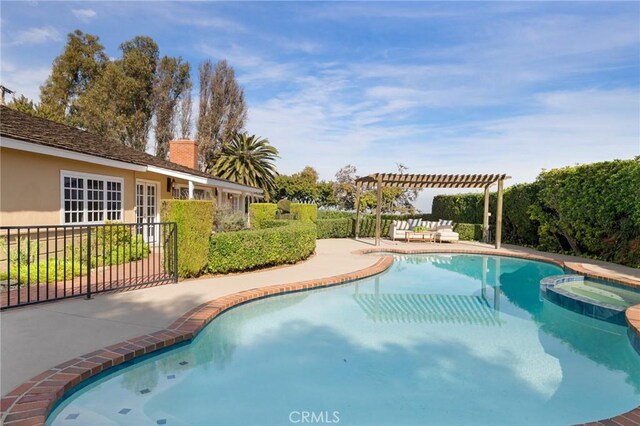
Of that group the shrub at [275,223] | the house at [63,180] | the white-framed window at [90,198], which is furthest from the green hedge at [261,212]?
the white-framed window at [90,198]

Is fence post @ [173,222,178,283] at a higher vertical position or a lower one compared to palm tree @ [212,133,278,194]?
lower

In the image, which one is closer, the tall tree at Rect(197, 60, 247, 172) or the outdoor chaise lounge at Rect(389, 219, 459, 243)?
the outdoor chaise lounge at Rect(389, 219, 459, 243)

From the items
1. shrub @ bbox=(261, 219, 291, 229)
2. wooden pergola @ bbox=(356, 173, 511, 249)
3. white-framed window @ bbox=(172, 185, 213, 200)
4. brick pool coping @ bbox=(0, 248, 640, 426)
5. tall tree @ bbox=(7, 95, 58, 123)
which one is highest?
tall tree @ bbox=(7, 95, 58, 123)

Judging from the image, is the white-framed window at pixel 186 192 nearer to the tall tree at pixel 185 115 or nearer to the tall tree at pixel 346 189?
the tall tree at pixel 185 115

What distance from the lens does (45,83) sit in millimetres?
32531

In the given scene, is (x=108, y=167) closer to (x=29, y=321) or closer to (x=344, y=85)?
(x=29, y=321)

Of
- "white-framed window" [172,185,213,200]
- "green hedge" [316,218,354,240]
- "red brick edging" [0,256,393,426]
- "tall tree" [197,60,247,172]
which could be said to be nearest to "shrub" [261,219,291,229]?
"white-framed window" [172,185,213,200]

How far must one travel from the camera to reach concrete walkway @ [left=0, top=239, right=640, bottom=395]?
389 centimetres

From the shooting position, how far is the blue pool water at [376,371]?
3.58 meters

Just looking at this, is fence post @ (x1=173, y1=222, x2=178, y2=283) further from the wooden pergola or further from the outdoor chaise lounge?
the outdoor chaise lounge

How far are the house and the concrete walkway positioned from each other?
3.93m

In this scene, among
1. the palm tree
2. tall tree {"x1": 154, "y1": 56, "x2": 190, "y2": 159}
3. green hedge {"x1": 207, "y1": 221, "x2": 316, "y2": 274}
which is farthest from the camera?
tall tree {"x1": 154, "y1": 56, "x2": 190, "y2": 159}

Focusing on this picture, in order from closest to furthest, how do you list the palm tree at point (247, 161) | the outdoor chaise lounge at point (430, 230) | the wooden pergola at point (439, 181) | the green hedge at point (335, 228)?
the wooden pergola at point (439, 181)
the outdoor chaise lounge at point (430, 230)
the green hedge at point (335, 228)
the palm tree at point (247, 161)

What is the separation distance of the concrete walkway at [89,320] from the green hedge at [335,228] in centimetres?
1141
